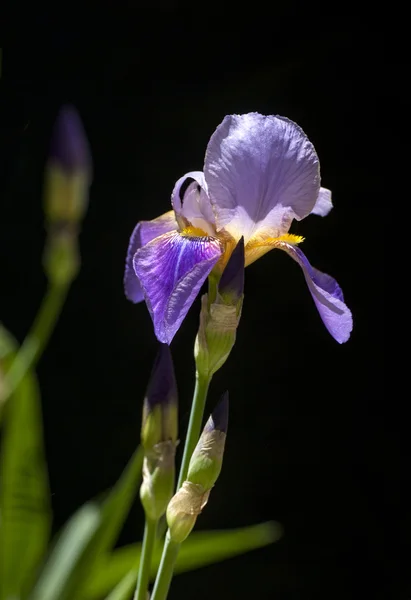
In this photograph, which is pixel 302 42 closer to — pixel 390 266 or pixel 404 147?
pixel 404 147

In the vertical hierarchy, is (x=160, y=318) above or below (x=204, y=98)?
below

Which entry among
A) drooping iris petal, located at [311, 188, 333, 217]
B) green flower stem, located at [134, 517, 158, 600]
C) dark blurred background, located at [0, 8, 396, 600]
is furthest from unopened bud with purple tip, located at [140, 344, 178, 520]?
dark blurred background, located at [0, 8, 396, 600]

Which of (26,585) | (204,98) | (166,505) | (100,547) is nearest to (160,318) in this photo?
(166,505)

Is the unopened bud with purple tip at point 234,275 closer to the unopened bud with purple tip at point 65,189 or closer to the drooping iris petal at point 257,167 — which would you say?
the drooping iris petal at point 257,167

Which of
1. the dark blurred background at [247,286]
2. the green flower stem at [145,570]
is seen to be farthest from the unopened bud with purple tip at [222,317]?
the dark blurred background at [247,286]

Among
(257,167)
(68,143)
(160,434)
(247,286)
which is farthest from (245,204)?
(247,286)

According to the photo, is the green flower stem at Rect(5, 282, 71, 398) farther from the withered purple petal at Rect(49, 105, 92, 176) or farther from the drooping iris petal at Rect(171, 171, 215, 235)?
the drooping iris petal at Rect(171, 171, 215, 235)
